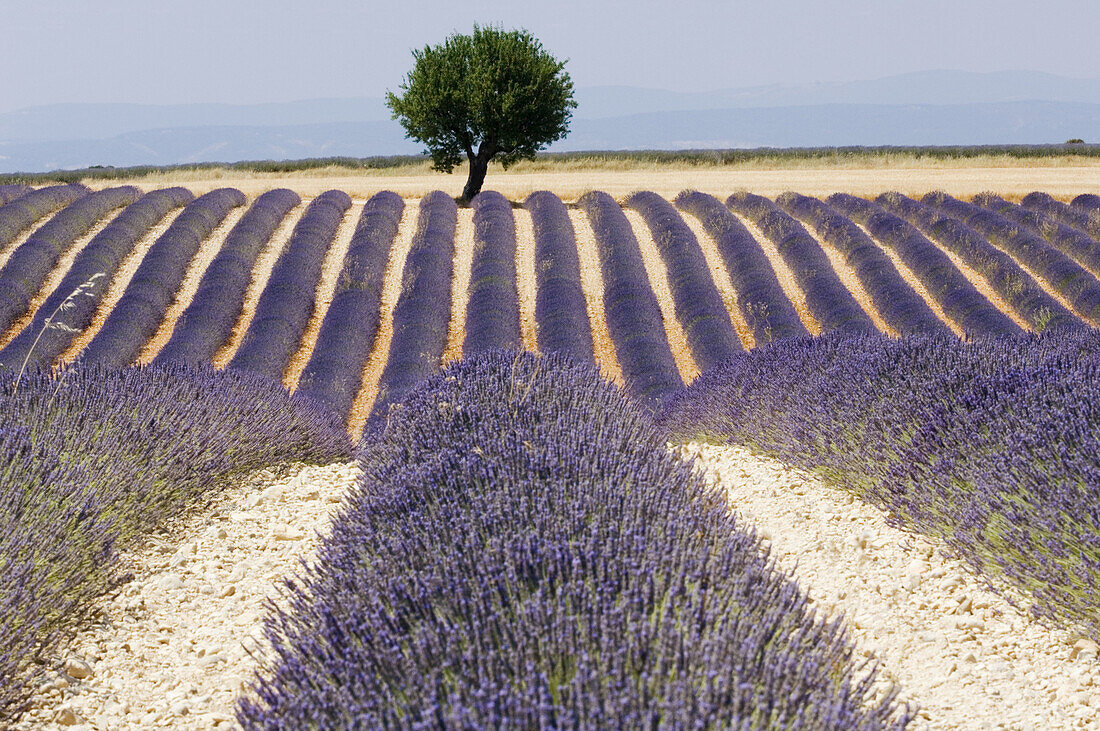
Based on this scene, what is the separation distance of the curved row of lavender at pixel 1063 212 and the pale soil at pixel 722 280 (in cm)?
674

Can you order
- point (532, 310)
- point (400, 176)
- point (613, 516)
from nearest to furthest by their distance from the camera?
point (613, 516) → point (532, 310) → point (400, 176)

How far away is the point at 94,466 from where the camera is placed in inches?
162

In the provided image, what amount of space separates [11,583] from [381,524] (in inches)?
49.4

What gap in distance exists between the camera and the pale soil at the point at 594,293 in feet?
39.3

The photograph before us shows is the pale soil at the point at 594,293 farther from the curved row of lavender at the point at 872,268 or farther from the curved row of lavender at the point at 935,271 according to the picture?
the curved row of lavender at the point at 935,271

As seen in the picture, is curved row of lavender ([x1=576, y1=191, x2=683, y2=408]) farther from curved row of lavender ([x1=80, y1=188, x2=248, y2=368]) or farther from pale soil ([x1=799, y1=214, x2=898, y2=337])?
curved row of lavender ([x1=80, y1=188, x2=248, y2=368])

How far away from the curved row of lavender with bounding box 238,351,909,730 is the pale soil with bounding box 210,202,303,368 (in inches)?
363

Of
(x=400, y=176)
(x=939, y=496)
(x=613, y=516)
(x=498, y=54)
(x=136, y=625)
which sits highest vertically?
(x=498, y=54)

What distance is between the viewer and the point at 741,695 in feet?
6.34

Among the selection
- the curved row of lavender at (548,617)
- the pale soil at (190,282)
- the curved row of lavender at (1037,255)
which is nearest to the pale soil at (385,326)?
the pale soil at (190,282)

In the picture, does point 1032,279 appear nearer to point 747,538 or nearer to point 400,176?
point 747,538

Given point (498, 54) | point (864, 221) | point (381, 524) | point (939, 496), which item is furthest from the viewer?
point (498, 54)

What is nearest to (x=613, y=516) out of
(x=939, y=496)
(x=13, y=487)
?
(x=939, y=496)

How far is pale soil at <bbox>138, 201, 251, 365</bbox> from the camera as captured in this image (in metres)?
12.7
